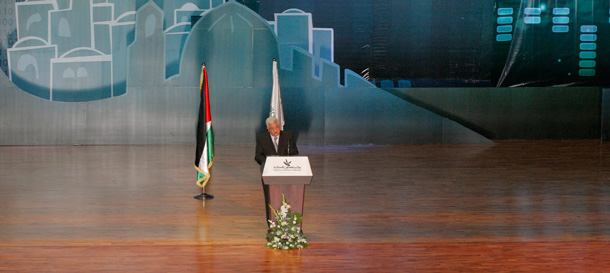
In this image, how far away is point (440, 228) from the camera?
6.51 m

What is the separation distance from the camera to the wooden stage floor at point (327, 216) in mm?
5312

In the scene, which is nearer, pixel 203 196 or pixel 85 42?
pixel 203 196

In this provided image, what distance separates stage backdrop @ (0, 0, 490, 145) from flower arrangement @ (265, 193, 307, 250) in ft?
31.4

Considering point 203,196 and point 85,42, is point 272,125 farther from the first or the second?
point 85,42

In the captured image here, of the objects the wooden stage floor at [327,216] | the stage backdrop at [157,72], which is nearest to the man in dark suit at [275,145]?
the wooden stage floor at [327,216]

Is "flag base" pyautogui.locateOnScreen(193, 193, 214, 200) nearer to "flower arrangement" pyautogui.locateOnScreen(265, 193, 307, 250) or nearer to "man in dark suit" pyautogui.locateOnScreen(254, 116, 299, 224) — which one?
"man in dark suit" pyautogui.locateOnScreen(254, 116, 299, 224)

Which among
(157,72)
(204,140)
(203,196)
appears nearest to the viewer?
(203,196)

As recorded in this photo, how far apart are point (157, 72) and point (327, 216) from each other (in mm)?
8828

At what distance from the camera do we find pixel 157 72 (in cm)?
1480

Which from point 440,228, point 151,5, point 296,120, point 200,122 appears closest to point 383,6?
point 296,120

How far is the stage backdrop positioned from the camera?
14.6 m

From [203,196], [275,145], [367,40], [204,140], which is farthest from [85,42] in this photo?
[275,145]

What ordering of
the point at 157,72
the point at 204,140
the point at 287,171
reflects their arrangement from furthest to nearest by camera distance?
the point at 157,72 → the point at 204,140 → the point at 287,171

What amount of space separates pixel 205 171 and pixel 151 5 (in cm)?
767
